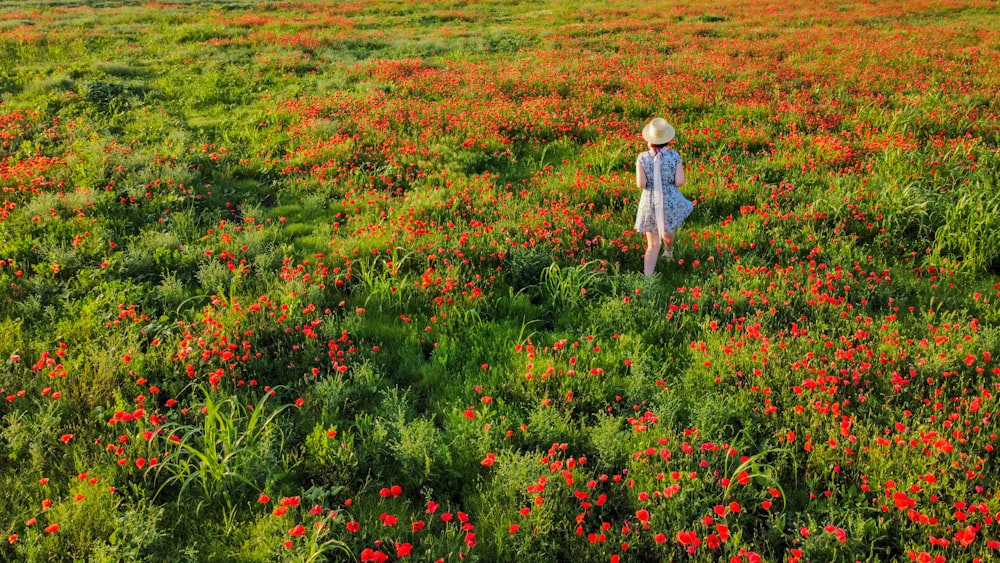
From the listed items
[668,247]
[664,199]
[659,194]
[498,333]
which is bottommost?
[498,333]

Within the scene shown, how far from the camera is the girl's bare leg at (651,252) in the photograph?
679 cm

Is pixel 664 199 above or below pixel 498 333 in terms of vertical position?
above

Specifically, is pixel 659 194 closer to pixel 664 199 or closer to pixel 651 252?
pixel 664 199

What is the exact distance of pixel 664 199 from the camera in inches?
278

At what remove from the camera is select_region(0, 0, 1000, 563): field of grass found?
3.79 metres

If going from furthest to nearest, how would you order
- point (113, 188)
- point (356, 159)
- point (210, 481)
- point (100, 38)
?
point (100, 38), point (356, 159), point (113, 188), point (210, 481)

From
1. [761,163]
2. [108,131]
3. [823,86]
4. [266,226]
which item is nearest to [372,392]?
[266,226]

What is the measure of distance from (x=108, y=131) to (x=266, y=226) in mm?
5910

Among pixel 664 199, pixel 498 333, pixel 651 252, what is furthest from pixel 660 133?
pixel 498 333

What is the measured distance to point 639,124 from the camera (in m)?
12.0

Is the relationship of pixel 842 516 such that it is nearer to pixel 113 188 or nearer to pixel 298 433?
pixel 298 433

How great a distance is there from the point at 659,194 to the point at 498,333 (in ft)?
8.35

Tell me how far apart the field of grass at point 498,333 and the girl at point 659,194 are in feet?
1.38

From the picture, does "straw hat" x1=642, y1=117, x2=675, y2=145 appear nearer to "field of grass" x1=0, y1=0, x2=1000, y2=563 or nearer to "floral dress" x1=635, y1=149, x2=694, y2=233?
"floral dress" x1=635, y1=149, x2=694, y2=233
